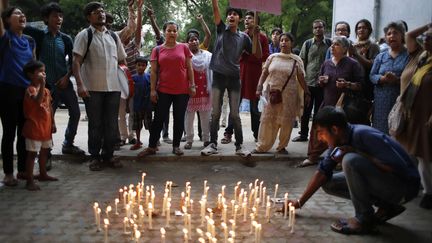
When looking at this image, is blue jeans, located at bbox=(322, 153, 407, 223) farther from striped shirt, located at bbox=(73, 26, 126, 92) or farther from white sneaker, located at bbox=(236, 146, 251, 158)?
striped shirt, located at bbox=(73, 26, 126, 92)

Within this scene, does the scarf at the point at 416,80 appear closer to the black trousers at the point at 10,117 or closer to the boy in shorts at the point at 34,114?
the boy in shorts at the point at 34,114

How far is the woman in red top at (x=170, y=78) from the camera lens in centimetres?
659

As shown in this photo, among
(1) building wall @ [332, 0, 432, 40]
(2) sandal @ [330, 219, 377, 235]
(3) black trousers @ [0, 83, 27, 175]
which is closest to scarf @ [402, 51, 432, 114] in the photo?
(2) sandal @ [330, 219, 377, 235]

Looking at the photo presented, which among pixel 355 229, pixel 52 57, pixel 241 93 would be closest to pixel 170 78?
pixel 241 93

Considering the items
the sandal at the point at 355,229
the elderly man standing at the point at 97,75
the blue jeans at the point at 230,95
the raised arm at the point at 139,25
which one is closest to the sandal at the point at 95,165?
the elderly man standing at the point at 97,75

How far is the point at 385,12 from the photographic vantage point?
8812 millimetres

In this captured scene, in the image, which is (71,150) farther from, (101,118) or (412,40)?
(412,40)

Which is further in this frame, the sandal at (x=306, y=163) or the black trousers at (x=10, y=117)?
the sandal at (x=306, y=163)

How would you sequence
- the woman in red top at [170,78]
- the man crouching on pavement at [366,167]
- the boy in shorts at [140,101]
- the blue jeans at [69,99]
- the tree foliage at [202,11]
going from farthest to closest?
1. the tree foliage at [202,11]
2. the boy in shorts at [140,101]
3. the woman in red top at [170,78]
4. the blue jeans at [69,99]
5. the man crouching on pavement at [366,167]

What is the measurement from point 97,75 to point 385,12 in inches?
234

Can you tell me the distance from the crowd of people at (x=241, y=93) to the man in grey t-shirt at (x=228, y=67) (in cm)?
2

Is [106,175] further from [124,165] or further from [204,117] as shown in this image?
[204,117]

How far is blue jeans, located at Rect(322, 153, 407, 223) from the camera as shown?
3.83 meters

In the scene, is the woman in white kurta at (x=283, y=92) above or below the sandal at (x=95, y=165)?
above
